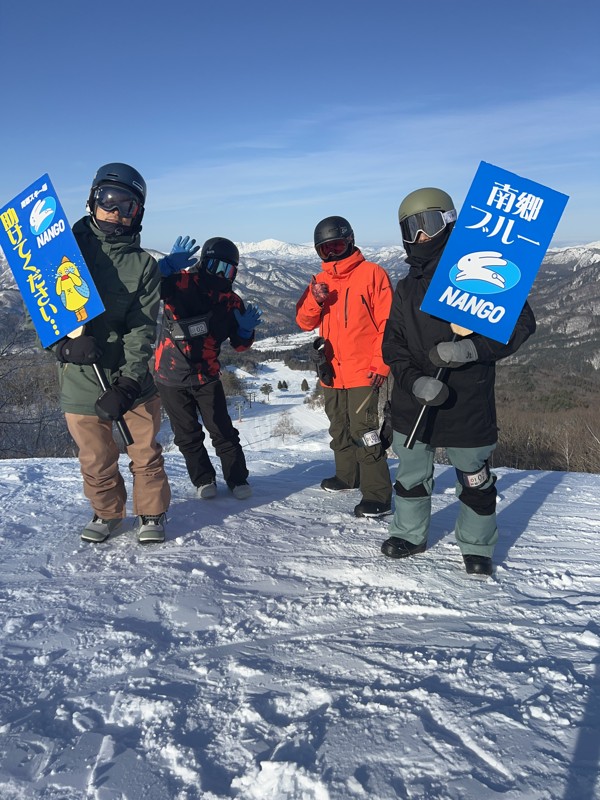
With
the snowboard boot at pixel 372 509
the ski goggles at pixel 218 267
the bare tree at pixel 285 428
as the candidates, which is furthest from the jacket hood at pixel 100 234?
the bare tree at pixel 285 428

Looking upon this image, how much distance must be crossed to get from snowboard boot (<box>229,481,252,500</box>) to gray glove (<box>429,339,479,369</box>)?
88.7 inches

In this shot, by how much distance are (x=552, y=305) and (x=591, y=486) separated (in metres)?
167

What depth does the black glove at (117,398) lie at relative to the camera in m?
3.08

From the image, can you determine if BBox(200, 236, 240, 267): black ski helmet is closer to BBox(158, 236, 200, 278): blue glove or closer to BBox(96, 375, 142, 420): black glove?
BBox(158, 236, 200, 278): blue glove

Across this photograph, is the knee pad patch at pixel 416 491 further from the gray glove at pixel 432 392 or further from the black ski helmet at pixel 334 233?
the black ski helmet at pixel 334 233

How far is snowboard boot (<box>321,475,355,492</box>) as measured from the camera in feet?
15.5

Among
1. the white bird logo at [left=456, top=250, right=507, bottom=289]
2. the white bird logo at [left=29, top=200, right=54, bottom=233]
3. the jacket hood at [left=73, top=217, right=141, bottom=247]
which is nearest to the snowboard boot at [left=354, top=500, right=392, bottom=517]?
the white bird logo at [left=456, top=250, right=507, bottom=289]

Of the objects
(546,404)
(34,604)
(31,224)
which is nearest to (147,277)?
(31,224)

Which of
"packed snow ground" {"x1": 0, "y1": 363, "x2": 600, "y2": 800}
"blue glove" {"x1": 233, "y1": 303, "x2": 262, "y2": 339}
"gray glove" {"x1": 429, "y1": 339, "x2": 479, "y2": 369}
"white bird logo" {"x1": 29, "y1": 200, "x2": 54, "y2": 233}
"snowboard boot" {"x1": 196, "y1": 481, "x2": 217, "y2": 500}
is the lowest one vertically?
"packed snow ground" {"x1": 0, "y1": 363, "x2": 600, "y2": 800}

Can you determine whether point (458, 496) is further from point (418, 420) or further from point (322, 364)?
point (322, 364)

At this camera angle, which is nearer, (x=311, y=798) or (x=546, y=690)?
(x=311, y=798)

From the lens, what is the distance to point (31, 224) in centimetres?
335

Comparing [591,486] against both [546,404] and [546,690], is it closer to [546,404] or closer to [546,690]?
[546,690]

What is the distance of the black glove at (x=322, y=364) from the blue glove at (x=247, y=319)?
2.01ft
